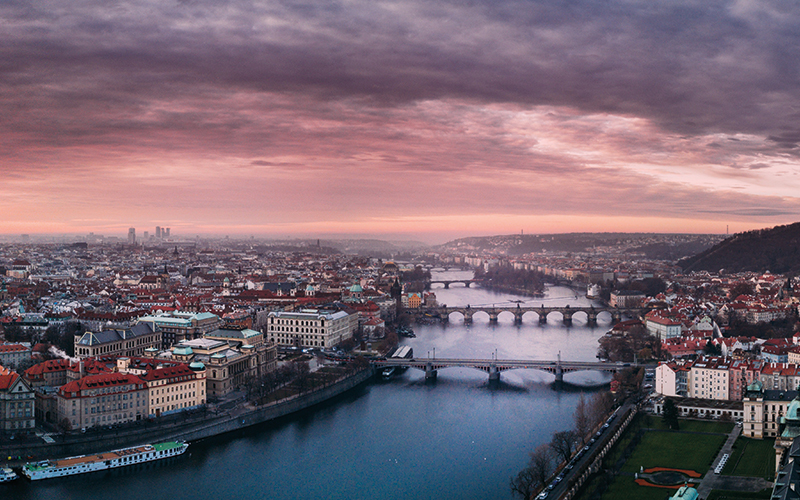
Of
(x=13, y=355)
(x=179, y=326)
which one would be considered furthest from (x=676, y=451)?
(x=13, y=355)

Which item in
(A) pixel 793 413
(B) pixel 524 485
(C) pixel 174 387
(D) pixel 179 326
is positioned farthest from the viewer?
(D) pixel 179 326

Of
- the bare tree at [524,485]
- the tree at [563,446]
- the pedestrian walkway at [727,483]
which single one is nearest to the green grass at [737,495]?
the pedestrian walkway at [727,483]

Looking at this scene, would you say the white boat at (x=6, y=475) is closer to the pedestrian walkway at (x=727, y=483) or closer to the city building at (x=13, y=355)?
the city building at (x=13, y=355)

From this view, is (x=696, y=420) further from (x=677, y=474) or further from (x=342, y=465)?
(x=342, y=465)

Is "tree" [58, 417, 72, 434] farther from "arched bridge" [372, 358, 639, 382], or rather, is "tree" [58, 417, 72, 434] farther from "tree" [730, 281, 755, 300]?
"tree" [730, 281, 755, 300]

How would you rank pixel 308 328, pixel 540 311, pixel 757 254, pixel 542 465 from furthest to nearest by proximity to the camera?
pixel 757 254, pixel 540 311, pixel 308 328, pixel 542 465

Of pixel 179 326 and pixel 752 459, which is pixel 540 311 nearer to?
pixel 179 326

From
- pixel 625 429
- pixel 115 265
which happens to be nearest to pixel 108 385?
pixel 625 429
